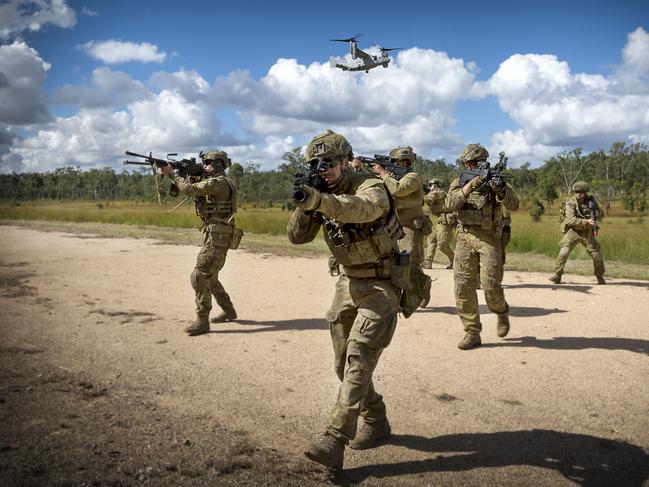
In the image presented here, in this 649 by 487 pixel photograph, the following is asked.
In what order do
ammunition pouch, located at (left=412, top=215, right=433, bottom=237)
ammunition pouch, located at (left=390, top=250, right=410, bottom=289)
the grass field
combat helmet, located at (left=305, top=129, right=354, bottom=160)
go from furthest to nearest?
the grass field, ammunition pouch, located at (left=412, top=215, right=433, bottom=237), ammunition pouch, located at (left=390, top=250, right=410, bottom=289), combat helmet, located at (left=305, top=129, right=354, bottom=160)

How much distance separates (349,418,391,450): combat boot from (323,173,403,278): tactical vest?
1.11 m

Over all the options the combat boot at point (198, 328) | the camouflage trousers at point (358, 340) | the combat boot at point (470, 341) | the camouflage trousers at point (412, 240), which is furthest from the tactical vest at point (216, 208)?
the camouflage trousers at point (358, 340)

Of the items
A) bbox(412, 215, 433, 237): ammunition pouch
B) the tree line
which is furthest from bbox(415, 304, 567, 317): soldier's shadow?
the tree line

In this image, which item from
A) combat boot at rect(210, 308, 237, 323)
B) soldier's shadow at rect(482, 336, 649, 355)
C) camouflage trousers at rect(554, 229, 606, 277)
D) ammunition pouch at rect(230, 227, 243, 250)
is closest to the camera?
soldier's shadow at rect(482, 336, 649, 355)

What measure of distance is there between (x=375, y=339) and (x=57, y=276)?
29.6ft

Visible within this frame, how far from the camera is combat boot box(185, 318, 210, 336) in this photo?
654cm

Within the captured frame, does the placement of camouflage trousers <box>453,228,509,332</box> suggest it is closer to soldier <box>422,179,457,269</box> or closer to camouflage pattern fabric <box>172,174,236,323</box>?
camouflage pattern fabric <box>172,174,236,323</box>

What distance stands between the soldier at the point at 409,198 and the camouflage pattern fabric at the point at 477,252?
1.58 ft

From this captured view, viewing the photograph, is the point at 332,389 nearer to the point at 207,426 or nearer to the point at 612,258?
the point at 207,426

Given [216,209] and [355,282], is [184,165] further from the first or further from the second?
[355,282]

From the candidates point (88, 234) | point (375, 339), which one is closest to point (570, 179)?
point (88, 234)

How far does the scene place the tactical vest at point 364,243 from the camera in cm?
354

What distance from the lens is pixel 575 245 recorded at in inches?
408

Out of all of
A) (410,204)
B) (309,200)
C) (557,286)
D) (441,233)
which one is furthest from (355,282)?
(441,233)
